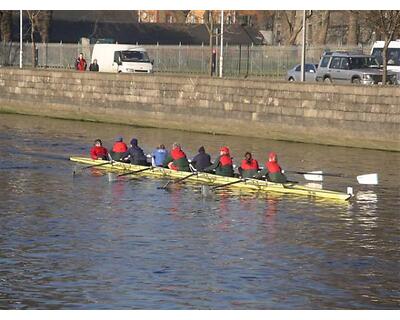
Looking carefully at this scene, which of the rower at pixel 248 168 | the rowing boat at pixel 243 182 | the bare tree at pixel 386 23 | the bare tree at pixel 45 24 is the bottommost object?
the rowing boat at pixel 243 182

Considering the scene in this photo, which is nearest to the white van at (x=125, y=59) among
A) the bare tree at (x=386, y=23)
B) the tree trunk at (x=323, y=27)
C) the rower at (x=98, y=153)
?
the tree trunk at (x=323, y=27)

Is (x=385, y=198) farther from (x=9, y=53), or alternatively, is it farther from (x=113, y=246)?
(x=9, y=53)

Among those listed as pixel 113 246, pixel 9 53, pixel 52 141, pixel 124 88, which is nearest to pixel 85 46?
pixel 9 53

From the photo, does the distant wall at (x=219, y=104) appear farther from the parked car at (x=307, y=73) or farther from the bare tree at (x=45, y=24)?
the bare tree at (x=45, y=24)

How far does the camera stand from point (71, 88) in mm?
56812

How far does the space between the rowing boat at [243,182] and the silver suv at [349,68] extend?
649 inches

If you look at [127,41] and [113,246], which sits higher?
[127,41]

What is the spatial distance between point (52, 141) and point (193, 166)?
12.3 m

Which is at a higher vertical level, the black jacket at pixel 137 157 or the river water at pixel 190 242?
the black jacket at pixel 137 157

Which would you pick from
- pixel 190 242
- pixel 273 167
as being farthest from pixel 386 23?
pixel 190 242

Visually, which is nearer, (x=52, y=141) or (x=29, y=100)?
(x=52, y=141)

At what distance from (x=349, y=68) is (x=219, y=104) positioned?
22.6 feet

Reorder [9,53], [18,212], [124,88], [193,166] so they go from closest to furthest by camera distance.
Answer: [18,212] < [193,166] < [124,88] < [9,53]

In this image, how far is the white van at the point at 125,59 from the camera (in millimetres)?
64875
